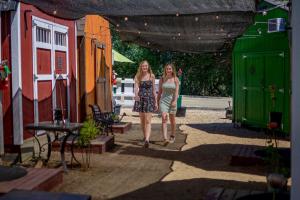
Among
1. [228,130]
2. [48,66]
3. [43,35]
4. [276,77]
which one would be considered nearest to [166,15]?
[43,35]

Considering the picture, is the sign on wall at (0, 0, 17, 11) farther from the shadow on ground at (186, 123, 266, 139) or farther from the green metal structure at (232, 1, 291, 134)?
the shadow on ground at (186, 123, 266, 139)

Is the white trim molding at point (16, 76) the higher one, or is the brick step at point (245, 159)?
the white trim molding at point (16, 76)

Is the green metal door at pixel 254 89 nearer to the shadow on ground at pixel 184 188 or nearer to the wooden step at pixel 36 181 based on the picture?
the shadow on ground at pixel 184 188

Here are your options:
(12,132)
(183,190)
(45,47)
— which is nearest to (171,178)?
(183,190)

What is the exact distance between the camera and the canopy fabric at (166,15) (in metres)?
6.84

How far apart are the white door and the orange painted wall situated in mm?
1144

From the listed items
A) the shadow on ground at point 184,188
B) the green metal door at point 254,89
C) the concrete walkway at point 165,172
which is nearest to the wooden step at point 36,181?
the concrete walkway at point 165,172

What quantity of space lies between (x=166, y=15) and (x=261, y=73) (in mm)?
4287

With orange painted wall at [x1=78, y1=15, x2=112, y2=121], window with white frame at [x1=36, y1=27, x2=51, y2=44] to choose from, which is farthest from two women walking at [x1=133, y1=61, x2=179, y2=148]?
orange painted wall at [x1=78, y1=15, x2=112, y2=121]

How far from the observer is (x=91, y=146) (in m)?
8.50

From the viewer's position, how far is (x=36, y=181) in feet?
17.5

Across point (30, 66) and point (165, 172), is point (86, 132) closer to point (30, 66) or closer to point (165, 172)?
point (165, 172)

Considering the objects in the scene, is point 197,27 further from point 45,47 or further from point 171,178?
point 171,178

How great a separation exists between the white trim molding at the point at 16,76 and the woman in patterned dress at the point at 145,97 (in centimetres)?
235
